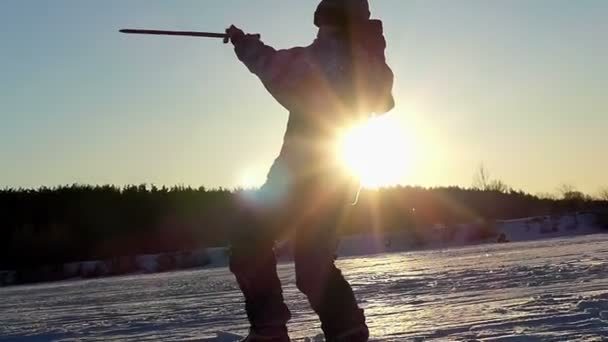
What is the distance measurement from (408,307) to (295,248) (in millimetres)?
2413

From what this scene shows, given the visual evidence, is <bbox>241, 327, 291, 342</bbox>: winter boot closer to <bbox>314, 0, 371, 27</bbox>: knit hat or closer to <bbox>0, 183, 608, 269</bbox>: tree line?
<bbox>314, 0, 371, 27</bbox>: knit hat

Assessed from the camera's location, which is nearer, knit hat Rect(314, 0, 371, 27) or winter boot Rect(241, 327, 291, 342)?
winter boot Rect(241, 327, 291, 342)

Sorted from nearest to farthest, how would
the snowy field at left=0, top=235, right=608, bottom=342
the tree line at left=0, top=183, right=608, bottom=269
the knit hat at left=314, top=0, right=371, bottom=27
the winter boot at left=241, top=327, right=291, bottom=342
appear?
the winter boot at left=241, top=327, right=291, bottom=342 < the knit hat at left=314, top=0, right=371, bottom=27 < the snowy field at left=0, top=235, right=608, bottom=342 < the tree line at left=0, top=183, right=608, bottom=269

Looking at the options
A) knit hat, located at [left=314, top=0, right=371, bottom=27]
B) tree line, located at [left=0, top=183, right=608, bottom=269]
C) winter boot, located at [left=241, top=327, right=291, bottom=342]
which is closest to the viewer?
winter boot, located at [left=241, top=327, right=291, bottom=342]

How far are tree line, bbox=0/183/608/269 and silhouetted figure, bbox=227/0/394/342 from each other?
15966 millimetres

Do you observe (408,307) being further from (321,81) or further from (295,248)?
(321,81)

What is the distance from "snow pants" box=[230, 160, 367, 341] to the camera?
3.48 meters

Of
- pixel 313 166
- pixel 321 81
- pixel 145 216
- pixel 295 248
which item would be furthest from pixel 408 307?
pixel 145 216

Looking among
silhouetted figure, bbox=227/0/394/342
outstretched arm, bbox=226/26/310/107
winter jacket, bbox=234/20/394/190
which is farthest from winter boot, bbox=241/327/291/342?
outstretched arm, bbox=226/26/310/107

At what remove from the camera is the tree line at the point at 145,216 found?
67.8 ft

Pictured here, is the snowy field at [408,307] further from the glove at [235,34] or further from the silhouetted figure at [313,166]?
the glove at [235,34]

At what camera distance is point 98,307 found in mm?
7945

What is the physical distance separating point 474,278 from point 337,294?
4526 mm

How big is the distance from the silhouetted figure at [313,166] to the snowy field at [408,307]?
95cm
